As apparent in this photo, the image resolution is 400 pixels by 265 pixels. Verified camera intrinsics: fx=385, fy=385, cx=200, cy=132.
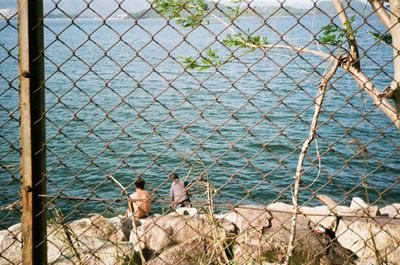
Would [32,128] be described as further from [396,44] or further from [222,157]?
[222,157]

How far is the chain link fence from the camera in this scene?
2.43 m

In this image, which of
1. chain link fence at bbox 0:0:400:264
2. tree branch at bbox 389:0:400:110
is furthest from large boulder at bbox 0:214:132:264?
tree branch at bbox 389:0:400:110

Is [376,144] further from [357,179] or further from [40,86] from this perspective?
[40,86]

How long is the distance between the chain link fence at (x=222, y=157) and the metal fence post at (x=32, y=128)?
9 cm

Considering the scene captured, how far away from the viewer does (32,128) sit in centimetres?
208

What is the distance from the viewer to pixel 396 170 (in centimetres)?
1570

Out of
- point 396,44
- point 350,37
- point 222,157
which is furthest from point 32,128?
point 222,157

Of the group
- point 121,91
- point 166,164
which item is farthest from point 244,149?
point 121,91

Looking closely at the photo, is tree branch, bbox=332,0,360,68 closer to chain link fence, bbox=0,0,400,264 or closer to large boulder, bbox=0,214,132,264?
chain link fence, bbox=0,0,400,264

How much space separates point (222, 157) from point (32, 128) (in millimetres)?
10740

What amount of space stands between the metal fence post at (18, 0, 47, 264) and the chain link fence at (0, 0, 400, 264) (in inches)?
3.6

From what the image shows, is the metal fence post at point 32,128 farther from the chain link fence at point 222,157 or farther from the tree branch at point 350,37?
the tree branch at point 350,37

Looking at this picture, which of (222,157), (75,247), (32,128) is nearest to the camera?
(32,128)

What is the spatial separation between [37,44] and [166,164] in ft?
47.3
